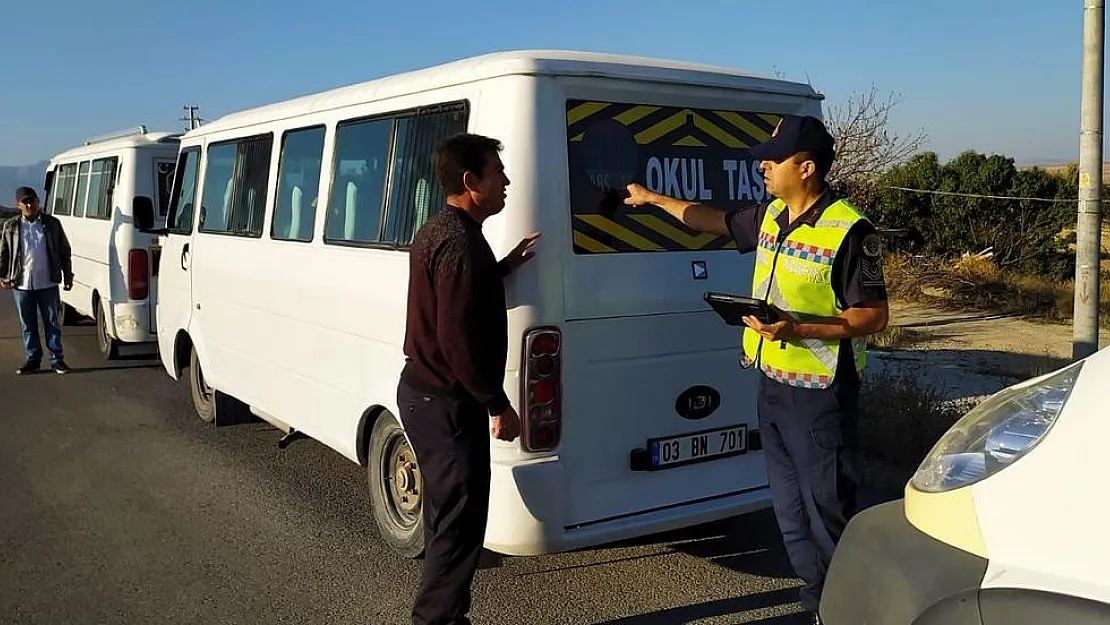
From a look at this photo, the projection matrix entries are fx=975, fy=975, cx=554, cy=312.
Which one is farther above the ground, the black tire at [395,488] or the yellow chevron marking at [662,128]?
the yellow chevron marking at [662,128]

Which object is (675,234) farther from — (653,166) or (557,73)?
(557,73)

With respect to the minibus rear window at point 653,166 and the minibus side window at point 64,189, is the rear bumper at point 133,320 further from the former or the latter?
the minibus rear window at point 653,166

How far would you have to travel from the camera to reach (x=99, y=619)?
4270mm

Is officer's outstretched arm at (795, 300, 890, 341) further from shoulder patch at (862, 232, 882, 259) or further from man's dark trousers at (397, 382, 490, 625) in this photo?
man's dark trousers at (397, 382, 490, 625)

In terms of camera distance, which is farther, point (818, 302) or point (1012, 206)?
point (1012, 206)

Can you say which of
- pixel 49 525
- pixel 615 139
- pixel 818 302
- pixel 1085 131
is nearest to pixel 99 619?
pixel 49 525

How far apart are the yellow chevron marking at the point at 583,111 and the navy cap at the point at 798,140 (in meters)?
0.83

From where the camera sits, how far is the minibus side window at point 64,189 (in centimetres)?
1240

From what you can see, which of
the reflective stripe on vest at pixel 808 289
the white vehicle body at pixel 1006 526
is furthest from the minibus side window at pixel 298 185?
the white vehicle body at pixel 1006 526

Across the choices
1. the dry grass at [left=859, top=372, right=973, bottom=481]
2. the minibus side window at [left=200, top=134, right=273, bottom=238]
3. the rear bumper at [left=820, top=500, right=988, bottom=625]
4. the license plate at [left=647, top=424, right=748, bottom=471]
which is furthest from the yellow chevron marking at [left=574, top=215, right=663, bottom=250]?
the dry grass at [left=859, top=372, right=973, bottom=481]

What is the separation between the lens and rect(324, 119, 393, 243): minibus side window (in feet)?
15.7

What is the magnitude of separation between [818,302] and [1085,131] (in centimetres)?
381

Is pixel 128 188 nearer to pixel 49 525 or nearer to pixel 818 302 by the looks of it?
pixel 49 525

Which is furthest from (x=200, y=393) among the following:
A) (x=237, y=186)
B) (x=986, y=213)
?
(x=986, y=213)
